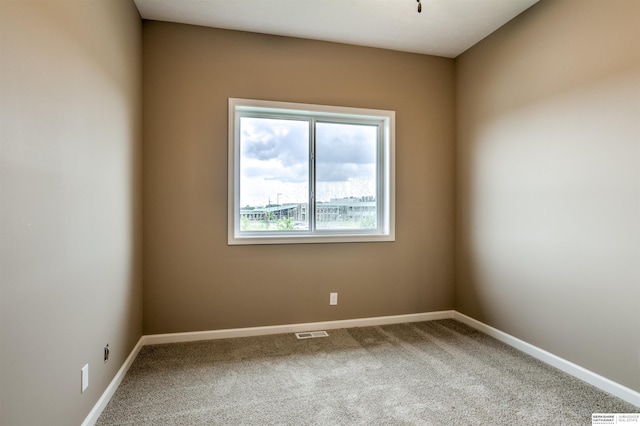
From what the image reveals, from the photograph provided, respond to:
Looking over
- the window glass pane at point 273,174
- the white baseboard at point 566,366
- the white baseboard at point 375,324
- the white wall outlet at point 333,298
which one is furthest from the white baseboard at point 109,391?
the white baseboard at point 566,366

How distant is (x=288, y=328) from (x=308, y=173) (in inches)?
60.1

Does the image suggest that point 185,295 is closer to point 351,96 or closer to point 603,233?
point 351,96

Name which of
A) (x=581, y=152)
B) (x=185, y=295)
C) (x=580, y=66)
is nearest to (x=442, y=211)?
(x=581, y=152)

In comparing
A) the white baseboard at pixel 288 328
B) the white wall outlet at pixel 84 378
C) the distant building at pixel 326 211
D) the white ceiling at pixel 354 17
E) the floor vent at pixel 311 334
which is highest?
the white ceiling at pixel 354 17

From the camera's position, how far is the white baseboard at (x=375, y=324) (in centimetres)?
201

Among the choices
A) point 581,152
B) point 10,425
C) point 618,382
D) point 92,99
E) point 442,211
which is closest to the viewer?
point 10,425

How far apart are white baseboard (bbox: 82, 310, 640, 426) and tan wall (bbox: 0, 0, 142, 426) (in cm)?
11

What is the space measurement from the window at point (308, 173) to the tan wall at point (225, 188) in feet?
0.33

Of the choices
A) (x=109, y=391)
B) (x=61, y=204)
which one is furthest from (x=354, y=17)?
(x=109, y=391)

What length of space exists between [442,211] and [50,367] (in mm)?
3375

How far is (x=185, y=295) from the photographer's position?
2.94m

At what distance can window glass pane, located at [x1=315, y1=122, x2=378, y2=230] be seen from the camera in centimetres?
336

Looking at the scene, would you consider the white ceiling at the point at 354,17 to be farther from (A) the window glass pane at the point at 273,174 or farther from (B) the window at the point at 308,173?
(A) the window glass pane at the point at 273,174

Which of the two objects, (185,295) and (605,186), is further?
(185,295)
